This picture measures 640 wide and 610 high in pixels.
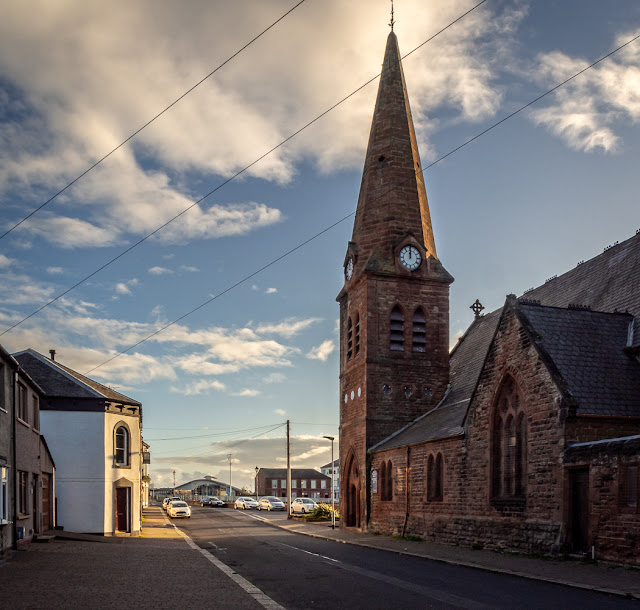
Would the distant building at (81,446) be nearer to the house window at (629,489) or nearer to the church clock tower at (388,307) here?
the church clock tower at (388,307)

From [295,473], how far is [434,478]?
371 feet

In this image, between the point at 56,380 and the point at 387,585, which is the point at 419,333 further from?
the point at 387,585

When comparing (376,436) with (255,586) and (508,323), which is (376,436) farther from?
(255,586)

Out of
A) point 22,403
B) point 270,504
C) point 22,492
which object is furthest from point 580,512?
point 270,504

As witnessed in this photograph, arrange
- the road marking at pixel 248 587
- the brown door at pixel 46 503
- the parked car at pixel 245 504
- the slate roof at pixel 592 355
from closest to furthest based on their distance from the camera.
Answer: the road marking at pixel 248 587 < the slate roof at pixel 592 355 < the brown door at pixel 46 503 < the parked car at pixel 245 504

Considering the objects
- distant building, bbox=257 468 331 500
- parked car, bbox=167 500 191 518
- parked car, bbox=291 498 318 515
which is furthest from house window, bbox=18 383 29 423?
distant building, bbox=257 468 331 500

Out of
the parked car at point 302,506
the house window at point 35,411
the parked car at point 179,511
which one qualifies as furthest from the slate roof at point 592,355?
the parked car at point 302,506

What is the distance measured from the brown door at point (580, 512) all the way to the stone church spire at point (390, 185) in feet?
60.8

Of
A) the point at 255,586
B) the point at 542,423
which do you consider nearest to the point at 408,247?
the point at 542,423

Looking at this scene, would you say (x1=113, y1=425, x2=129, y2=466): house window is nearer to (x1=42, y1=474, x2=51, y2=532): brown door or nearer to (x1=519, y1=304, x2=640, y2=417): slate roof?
(x1=42, y1=474, x2=51, y2=532): brown door

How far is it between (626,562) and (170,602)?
976cm

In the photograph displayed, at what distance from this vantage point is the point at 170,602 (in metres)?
10.8

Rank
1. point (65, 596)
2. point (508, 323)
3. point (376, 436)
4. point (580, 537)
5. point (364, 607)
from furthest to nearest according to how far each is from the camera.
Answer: point (376, 436)
point (508, 323)
point (580, 537)
point (65, 596)
point (364, 607)

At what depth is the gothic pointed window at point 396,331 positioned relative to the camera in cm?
3500
